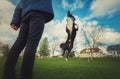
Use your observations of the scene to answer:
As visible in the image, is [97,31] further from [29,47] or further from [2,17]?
[29,47]

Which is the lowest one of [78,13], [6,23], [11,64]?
[11,64]

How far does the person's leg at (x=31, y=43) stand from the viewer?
2.19 m

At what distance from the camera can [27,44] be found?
2.26 m

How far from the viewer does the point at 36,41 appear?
2.28m

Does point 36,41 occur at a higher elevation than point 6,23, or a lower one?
lower

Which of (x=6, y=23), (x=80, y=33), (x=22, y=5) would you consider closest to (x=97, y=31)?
(x=80, y=33)

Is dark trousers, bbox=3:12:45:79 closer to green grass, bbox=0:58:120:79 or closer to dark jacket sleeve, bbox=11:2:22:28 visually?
dark jacket sleeve, bbox=11:2:22:28

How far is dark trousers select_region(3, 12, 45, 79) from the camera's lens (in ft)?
7.20

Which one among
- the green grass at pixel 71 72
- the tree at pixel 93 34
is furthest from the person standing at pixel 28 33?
the tree at pixel 93 34

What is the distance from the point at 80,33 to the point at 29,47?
82.9 feet

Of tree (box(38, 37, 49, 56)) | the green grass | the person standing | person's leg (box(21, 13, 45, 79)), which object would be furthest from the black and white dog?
tree (box(38, 37, 49, 56))

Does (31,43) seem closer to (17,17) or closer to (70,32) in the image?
(17,17)

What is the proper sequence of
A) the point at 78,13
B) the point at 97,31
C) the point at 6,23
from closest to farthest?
the point at 6,23
the point at 78,13
the point at 97,31

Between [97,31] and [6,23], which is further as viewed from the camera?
→ [97,31]
